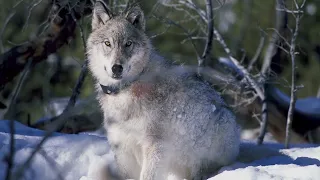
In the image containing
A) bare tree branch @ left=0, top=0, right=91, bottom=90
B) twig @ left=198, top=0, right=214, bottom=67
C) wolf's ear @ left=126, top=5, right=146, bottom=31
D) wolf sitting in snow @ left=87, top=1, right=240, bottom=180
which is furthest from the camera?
bare tree branch @ left=0, top=0, right=91, bottom=90

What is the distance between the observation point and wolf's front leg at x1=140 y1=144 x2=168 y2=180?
5035 millimetres

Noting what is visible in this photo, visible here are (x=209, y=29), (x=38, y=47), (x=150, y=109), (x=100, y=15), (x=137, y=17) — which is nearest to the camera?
(x=150, y=109)

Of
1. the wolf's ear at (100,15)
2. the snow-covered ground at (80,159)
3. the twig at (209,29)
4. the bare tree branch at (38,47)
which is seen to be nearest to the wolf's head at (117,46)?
the wolf's ear at (100,15)

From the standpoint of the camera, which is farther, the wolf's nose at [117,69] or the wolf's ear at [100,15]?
the wolf's ear at [100,15]

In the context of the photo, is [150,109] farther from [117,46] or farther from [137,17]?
[137,17]

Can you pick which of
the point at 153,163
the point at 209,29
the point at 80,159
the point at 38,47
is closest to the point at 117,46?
the point at 153,163

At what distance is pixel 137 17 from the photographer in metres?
5.55

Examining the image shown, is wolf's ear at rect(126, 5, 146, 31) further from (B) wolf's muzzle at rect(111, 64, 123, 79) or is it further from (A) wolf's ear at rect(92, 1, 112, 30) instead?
(B) wolf's muzzle at rect(111, 64, 123, 79)

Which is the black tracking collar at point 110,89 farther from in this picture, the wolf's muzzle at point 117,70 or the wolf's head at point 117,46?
the wolf's muzzle at point 117,70

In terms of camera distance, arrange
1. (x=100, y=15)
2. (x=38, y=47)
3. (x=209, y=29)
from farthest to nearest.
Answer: (x=38, y=47), (x=209, y=29), (x=100, y=15)

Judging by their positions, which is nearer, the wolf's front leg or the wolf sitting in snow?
the wolf's front leg

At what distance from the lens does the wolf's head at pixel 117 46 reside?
5.16 m

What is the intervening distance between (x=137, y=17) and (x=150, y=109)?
0.99 m

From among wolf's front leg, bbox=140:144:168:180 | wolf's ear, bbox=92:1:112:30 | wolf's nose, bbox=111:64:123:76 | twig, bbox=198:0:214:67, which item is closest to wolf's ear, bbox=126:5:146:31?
wolf's ear, bbox=92:1:112:30
